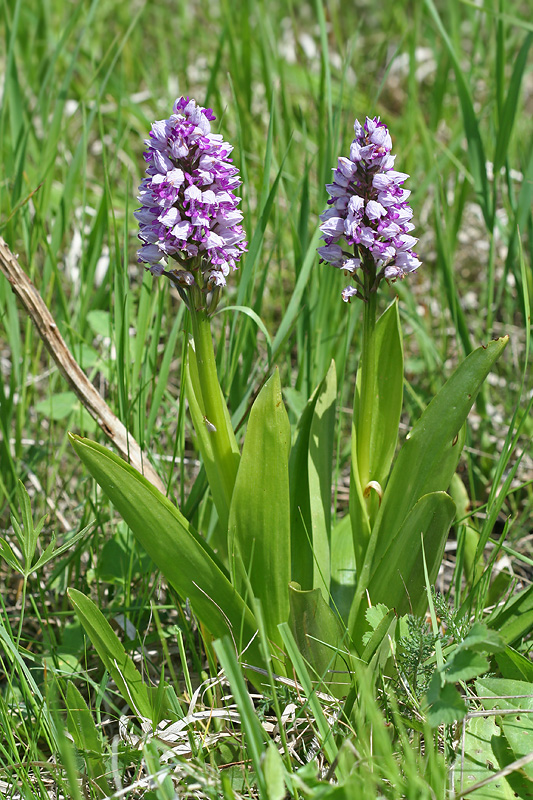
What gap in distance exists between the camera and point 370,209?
4.86ft

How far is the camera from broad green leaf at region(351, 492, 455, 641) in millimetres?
1527

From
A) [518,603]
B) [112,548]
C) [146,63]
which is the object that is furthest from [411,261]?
[146,63]

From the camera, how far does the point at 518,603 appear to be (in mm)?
1714

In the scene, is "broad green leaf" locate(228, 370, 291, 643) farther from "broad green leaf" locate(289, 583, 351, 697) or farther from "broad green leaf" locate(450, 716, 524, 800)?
"broad green leaf" locate(450, 716, 524, 800)

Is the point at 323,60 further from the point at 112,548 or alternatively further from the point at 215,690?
the point at 215,690

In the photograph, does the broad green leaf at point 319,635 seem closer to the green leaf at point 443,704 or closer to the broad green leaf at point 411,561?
the broad green leaf at point 411,561

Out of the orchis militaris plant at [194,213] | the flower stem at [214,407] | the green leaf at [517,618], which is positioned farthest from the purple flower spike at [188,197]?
the green leaf at [517,618]

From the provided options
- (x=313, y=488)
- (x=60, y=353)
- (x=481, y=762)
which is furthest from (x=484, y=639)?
(x=60, y=353)

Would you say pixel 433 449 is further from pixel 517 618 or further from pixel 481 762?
pixel 481 762

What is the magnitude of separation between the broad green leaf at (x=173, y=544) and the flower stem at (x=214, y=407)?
0.18 m

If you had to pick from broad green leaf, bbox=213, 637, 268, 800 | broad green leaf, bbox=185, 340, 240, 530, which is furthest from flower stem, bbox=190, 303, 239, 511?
broad green leaf, bbox=213, 637, 268, 800

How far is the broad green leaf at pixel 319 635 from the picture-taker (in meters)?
1.54

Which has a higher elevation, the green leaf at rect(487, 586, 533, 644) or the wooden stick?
the wooden stick

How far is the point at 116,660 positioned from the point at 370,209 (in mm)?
1186
